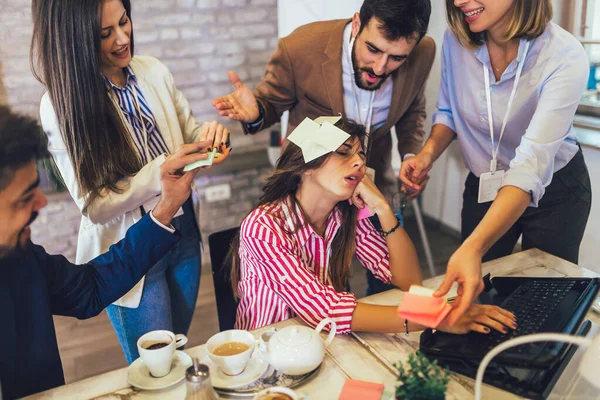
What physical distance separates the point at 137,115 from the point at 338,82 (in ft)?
2.31

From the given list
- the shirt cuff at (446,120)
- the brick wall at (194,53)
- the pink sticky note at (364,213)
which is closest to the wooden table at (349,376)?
the pink sticky note at (364,213)

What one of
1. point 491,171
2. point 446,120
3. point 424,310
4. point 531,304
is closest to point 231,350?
point 424,310

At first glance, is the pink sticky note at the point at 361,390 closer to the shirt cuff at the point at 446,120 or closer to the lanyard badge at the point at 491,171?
the lanyard badge at the point at 491,171

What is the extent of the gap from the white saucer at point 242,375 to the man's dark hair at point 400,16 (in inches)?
42.0

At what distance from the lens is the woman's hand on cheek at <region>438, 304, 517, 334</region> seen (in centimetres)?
131

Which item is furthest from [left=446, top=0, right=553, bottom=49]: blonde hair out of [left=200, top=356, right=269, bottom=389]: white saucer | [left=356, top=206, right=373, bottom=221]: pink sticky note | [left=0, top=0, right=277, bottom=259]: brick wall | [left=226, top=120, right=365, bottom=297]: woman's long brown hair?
[left=0, top=0, right=277, bottom=259]: brick wall

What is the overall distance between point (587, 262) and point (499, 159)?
4.59 feet

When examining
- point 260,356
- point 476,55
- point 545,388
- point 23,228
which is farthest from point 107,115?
point 545,388

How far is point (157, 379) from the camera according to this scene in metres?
1.22

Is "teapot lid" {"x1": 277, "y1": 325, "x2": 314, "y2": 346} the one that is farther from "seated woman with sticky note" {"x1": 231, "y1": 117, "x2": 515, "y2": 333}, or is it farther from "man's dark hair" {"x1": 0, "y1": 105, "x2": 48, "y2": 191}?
"man's dark hair" {"x1": 0, "y1": 105, "x2": 48, "y2": 191}

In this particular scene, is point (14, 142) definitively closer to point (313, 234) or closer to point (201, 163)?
point (201, 163)

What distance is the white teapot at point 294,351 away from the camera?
47.1 inches

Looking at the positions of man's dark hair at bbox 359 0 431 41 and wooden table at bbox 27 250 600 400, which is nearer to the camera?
wooden table at bbox 27 250 600 400

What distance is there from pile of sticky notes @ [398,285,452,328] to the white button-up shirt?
0.53 m
